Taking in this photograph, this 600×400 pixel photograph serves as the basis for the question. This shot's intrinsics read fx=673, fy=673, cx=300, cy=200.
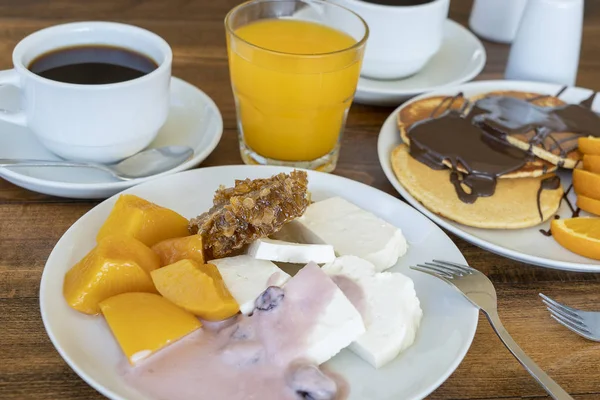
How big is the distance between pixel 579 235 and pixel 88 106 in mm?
1018

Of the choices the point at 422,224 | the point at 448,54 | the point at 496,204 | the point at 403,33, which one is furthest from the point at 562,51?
the point at 422,224

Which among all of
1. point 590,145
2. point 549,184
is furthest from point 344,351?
point 590,145

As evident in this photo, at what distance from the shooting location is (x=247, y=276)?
114 centimetres

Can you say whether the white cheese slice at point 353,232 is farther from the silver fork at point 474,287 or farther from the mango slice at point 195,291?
the mango slice at point 195,291

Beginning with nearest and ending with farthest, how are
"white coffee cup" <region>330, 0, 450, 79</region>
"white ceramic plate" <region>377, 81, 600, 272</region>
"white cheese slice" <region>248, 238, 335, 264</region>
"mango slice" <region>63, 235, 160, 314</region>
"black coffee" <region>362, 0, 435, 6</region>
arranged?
1. "mango slice" <region>63, 235, 160, 314</region>
2. "white cheese slice" <region>248, 238, 335, 264</region>
3. "white ceramic plate" <region>377, 81, 600, 272</region>
4. "white coffee cup" <region>330, 0, 450, 79</region>
5. "black coffee" <region>362, 0, 435, 6</region>

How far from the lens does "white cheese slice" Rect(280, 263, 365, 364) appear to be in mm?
1021

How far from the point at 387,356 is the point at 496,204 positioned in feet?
1.80

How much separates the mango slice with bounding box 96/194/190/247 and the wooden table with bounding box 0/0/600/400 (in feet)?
0.61

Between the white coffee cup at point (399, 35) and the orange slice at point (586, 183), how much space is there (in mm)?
575

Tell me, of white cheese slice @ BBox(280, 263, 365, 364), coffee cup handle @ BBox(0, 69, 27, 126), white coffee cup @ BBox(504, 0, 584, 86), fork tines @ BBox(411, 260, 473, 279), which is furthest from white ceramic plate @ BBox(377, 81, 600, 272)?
coffee cup handle @ BBox(0, 69, 27, 126)

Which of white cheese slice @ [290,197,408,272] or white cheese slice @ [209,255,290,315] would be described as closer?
white cheese slice @ [209,255,290,315]

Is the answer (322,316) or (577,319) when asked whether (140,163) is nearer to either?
(322,316)

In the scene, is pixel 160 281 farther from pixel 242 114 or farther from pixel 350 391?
pixel 242 114

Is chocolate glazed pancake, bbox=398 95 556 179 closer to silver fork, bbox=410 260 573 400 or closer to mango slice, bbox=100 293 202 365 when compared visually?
silver fork, bbox=410 260 573 400
